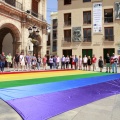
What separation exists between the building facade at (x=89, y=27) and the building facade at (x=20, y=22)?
779 cm

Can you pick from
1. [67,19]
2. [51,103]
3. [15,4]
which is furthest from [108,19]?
[51,103]

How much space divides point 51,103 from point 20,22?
18.5 meters

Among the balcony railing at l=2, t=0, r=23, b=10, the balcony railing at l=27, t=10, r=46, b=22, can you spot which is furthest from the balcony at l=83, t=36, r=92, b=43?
the balcony railing at l=2, t=0, r=23, b=10

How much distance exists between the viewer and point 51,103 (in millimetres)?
5863

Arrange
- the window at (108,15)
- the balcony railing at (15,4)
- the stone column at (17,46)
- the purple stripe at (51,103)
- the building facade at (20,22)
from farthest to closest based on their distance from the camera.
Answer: the window at (108,15) → the stone column at (17,46) → the balcony railing at (15,4) → the building facade at (20,22) → the purple stripe at (51,103)

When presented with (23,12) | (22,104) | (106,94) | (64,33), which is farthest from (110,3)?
(22,104)

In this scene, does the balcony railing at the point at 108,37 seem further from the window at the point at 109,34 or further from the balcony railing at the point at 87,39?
the balcony railing at the point at 87,39

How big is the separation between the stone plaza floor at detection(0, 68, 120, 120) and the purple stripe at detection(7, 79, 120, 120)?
0.53 ft

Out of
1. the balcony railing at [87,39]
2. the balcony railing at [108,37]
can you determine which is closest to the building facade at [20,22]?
the balcony railing at [87,39]

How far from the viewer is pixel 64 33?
119 ft

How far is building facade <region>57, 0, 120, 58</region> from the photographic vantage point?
33.1m

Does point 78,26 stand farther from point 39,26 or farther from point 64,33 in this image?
point 39,26

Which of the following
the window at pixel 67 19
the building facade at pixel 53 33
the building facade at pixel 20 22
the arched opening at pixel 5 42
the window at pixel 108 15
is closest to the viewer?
the building facade at pixel 20 22

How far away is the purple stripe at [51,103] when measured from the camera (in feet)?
16.4
